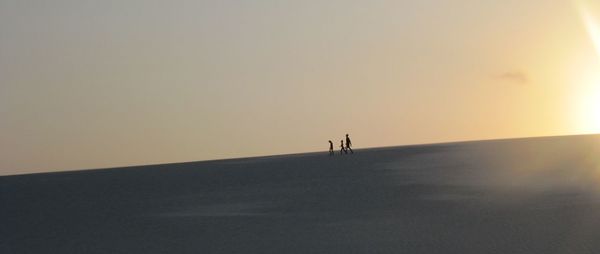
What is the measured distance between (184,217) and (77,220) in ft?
15.2

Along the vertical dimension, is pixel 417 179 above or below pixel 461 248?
above

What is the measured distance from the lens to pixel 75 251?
816 inches

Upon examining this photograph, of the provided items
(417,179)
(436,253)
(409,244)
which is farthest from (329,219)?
(417,179)

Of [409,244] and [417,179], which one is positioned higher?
[417,179]

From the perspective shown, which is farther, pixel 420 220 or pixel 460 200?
pixel 460 200

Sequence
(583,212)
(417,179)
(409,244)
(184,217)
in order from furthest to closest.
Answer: (417,179)
(184,217)
(583,212)
(409,244)

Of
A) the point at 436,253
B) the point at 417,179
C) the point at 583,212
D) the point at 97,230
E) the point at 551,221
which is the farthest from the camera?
the point at 417,179

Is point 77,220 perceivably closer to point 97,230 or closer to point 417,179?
point 97,230

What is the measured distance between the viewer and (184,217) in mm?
28672

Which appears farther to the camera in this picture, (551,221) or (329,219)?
(329,219)

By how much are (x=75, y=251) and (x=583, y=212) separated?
15.7 metres

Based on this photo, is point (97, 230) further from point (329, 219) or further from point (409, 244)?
point (409, 244)

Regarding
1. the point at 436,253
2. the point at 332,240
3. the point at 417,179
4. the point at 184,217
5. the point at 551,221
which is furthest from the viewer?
the point at 417,179

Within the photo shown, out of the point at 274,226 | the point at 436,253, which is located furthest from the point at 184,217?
the point at 436,253
